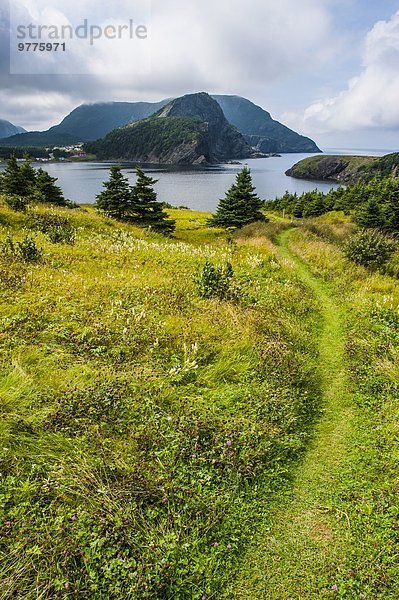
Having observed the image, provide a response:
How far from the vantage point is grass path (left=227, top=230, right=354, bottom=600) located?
3920 mm

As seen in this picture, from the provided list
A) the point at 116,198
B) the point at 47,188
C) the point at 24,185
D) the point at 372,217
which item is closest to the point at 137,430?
the point at 116,198

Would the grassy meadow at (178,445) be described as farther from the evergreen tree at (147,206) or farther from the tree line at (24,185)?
the tree line at (24,185)

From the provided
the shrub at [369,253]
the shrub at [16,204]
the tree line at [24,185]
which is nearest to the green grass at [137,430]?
the shrub at [369,253]

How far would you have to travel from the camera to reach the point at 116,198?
106 ft

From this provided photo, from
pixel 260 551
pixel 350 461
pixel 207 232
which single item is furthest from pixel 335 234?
pixel 260 551

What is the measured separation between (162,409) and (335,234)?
29.9m

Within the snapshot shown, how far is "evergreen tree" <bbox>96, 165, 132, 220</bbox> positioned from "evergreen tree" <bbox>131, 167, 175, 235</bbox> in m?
0.85

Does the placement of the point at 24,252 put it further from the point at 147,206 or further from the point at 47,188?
the point at 47,188

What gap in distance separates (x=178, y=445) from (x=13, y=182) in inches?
1480

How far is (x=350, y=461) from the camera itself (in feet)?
18.4

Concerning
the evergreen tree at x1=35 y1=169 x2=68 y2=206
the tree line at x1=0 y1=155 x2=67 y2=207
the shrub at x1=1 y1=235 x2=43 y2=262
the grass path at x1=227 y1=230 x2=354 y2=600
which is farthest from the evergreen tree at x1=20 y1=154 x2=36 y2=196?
the grass path at x1=227 y1=230 x2=354 y2=600

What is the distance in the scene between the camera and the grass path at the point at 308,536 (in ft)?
12.9

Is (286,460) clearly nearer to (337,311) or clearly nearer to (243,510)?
(243,510)

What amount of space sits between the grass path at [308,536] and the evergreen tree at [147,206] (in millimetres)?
26950
